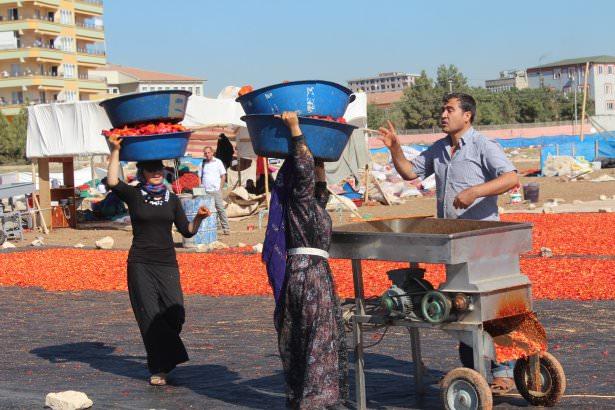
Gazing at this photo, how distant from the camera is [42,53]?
Result: 99875mm

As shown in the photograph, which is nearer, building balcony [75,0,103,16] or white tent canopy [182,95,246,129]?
white tent canopy [182,95,246,129]

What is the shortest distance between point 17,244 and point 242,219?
19.5 ft

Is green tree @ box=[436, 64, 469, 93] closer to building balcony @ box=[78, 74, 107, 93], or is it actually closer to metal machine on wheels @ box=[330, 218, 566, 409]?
building balcony @ box=[78, 74, 107, 93]

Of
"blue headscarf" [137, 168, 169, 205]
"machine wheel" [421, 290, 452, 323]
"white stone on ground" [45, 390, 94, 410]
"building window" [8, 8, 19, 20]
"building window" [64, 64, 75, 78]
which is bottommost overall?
"white stone on ground" [45, 390, 94, 410]

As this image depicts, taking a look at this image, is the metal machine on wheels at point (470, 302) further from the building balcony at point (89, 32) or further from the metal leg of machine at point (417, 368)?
the building balcony at point (89, 32)

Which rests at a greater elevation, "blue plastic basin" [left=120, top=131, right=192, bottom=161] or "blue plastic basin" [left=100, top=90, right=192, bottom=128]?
"blue plastic basin" [left=100, top=90, right=192, bottom=128]

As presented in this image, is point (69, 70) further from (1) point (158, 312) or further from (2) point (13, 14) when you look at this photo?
(1) point (158, 312)

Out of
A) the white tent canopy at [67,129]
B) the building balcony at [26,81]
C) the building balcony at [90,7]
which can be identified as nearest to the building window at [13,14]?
the building balcony at [26,81]

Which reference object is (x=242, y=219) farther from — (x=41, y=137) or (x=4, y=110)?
(x=4, y=110)

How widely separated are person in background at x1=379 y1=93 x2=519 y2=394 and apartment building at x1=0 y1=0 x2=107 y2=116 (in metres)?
93.8

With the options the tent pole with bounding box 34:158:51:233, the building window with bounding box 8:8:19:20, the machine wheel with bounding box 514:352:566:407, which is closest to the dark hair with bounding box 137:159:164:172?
the machine wheel with bounding box 514:352:566:407

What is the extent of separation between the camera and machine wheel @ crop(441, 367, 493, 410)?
20.4ft

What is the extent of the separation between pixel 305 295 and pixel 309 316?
5.4 inches

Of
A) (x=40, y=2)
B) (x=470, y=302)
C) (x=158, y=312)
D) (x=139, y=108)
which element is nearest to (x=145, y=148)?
(x=139, y=108)
